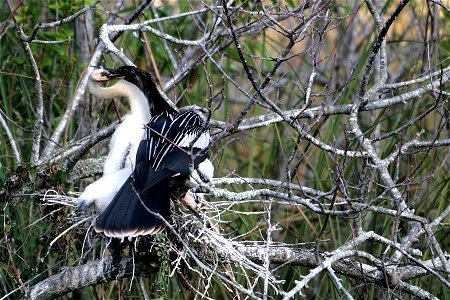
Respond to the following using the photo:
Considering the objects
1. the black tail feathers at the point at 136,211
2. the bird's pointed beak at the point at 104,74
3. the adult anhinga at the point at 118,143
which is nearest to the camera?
the black tail feathers at the point at 136,211

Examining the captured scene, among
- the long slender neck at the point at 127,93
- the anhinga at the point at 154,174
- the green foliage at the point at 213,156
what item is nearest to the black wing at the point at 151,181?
the anhinga at the point at 154,174

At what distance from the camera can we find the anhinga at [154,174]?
370cm

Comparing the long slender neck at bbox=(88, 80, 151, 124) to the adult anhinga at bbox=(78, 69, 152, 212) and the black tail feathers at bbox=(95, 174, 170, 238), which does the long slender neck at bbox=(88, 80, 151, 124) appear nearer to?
the adult anhinga at bbox=(78, 69, 152, 212)

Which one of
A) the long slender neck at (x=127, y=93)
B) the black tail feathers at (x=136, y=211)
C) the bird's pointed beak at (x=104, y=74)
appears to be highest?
the bird's pointed beak at (x=104, y=74)

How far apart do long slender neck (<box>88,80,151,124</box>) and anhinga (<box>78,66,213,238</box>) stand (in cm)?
21

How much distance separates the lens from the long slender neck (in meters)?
4.34

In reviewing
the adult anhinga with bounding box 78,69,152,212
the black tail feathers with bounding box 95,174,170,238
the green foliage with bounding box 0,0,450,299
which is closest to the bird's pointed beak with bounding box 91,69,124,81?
the adult anhinga with bounding box 78,69,152,212

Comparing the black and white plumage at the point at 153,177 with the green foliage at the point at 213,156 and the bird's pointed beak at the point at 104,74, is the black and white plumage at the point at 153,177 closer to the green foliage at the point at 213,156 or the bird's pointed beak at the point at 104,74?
the green foliage at the point at 213,156

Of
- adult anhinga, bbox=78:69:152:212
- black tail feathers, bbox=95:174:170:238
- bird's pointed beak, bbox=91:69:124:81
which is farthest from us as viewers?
bird's pointed beak, bbox=91:69:124:81

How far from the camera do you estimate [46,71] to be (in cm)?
578

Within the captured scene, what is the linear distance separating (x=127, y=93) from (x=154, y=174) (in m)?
0.69

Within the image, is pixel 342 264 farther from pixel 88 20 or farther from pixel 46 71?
pixel 46 71

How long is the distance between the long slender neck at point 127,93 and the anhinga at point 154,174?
21 cm

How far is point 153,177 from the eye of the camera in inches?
151
